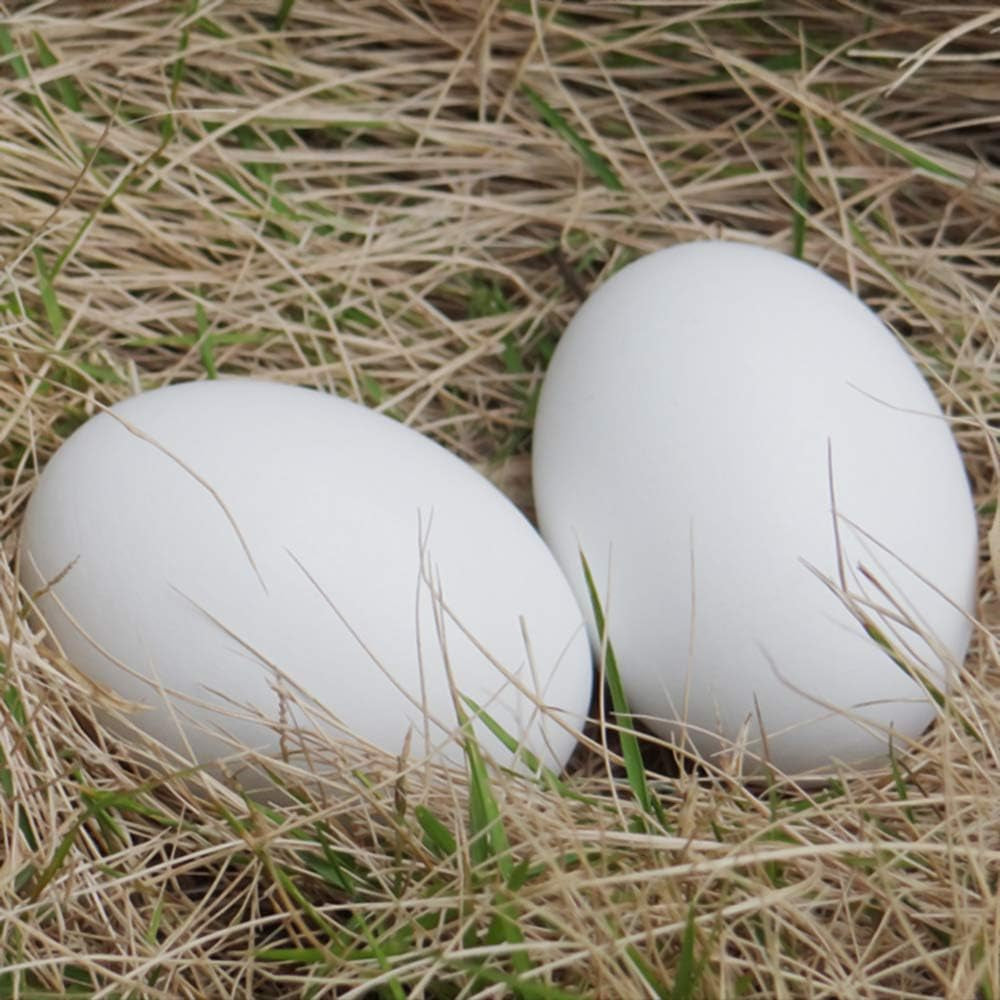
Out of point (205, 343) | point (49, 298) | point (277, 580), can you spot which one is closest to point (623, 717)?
point (277, 580)

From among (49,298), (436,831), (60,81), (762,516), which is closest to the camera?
(436,831)

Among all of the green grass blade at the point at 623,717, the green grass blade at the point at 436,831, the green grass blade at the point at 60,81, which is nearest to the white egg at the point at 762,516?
the green grass blade at the point at 623,717

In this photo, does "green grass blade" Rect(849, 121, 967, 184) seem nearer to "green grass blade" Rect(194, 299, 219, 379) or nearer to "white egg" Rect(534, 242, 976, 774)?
"white egg" Rect(534, 242, 976, 774)

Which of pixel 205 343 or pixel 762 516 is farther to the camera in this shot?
pixel 205 343

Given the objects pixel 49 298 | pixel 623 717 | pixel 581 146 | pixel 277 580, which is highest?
pixel 581 146

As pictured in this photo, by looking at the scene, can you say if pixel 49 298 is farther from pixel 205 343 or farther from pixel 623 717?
pixel 623 717

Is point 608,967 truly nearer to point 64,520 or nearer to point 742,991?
point 742,991

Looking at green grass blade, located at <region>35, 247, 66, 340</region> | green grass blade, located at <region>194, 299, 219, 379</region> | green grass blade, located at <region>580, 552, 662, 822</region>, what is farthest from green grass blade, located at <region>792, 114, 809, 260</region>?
green grass blade, located at <region>35, 247, 66, 340</region>
